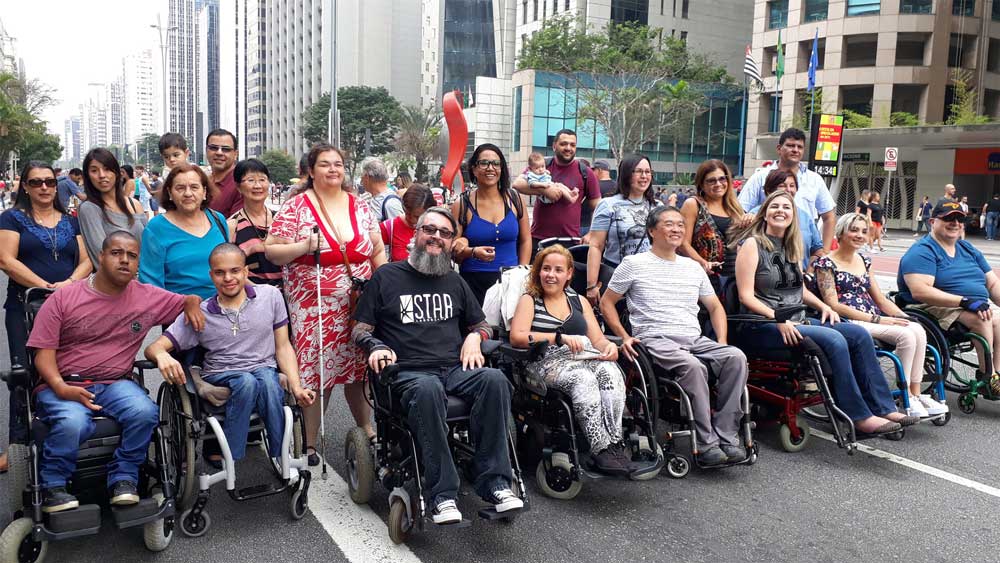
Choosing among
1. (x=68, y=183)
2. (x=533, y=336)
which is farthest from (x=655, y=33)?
(x=533, y=336)

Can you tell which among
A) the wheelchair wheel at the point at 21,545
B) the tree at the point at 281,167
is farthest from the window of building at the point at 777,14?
the tree at the point at 281,167

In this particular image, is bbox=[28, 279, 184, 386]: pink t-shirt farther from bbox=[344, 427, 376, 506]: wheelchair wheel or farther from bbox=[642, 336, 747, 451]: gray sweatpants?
bbox=[642, 336, 747, 451]: gray sweatpants

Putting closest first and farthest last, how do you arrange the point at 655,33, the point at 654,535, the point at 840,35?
the point at 654,535, the point at 840,35, the point at 655,33

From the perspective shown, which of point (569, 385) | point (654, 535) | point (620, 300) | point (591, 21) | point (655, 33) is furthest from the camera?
point (591, 21)

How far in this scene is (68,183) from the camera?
1096 cm

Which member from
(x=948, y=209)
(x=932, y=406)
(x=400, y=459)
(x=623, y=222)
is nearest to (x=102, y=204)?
(x=400, y=459)

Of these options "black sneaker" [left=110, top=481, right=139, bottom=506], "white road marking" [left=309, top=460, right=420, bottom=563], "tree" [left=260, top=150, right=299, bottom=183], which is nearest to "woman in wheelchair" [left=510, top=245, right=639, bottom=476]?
"white road marking" [left=309, top=460, right=420, bottom=563]

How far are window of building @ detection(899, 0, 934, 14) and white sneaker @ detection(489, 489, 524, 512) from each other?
46755mm

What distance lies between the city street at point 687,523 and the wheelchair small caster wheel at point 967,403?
1189 millimetres

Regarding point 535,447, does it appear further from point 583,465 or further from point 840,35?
point 840,35

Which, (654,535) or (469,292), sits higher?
(469,292)

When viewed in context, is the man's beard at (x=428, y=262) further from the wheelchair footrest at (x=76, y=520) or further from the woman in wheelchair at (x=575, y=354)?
the wheelchair footrest at (x=76, y=520)

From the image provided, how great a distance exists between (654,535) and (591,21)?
210 ft

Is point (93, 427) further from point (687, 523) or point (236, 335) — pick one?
point (687, 523)
